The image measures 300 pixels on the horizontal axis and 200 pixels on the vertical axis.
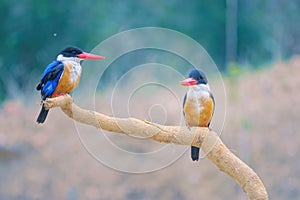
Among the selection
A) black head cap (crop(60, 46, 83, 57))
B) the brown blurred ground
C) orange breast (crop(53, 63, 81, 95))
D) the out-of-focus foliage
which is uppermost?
the out-of-focus foliage

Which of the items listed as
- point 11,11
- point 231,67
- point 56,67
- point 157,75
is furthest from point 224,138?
point 56,67

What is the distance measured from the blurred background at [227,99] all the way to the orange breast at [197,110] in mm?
2309

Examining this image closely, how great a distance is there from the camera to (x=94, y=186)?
444 cm

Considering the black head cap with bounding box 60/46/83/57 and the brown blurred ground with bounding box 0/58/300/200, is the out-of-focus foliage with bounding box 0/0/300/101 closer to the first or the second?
the brown blurred ground with bounding box 0/58/300/200

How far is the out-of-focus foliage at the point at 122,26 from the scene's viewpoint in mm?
4062

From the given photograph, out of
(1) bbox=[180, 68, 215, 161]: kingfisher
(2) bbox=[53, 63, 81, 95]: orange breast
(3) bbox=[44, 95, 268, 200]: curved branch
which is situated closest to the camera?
(3) bbox=[44, 95, 268, 200]: curved branch

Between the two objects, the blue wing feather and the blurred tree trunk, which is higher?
the blurred tree trunk

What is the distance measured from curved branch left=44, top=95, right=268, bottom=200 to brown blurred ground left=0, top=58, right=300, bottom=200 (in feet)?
8.57

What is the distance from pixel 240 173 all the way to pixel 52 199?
2.90 meters

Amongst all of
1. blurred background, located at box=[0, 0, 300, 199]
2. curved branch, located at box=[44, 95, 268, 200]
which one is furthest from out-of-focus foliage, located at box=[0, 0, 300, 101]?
curved branch, located at box=[44, 95, 268, 200]

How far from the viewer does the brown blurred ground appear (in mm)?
4359

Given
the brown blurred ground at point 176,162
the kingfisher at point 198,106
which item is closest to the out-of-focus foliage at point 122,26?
the brown blurred ground at point 176,162

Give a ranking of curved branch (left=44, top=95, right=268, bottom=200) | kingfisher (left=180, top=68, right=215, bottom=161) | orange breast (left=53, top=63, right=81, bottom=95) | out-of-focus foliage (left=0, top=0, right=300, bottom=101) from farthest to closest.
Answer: out-of-focus foliage (left=0, top=0, right=300, bottom=101) < kingfisher (left=180, top=68, right=215, bottom=161) < orange breast (left=53, top=63, right=81, bottom=95) < curved branch (left=44, top=95, right=268, bottom=200)

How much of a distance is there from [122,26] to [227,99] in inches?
36.2
